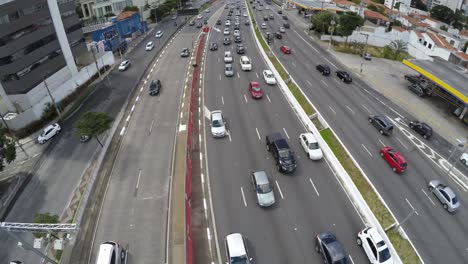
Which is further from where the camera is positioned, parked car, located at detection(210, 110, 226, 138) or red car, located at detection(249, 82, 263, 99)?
red car, located at detection(249, 82, 263, 99)

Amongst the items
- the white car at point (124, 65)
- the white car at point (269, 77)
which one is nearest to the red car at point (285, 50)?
the white car at point (269, 77)

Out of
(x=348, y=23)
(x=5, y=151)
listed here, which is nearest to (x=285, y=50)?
(x=348, y=23)

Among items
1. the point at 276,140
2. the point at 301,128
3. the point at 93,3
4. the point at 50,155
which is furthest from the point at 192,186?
the point at 93,3

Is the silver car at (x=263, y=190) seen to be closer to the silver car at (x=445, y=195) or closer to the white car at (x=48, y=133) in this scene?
the silver car at (x=445, y=195)

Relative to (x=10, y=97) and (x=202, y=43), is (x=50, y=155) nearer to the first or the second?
(x=10, y=97)

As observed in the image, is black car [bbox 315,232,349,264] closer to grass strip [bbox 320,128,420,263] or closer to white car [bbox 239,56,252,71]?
grass strip [bbox 320,128,420,263]

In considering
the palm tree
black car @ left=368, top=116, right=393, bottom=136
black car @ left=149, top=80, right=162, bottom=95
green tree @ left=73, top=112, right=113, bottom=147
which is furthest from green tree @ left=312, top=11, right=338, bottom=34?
green tree @ left=73, top=112, right=113, bottom=147
